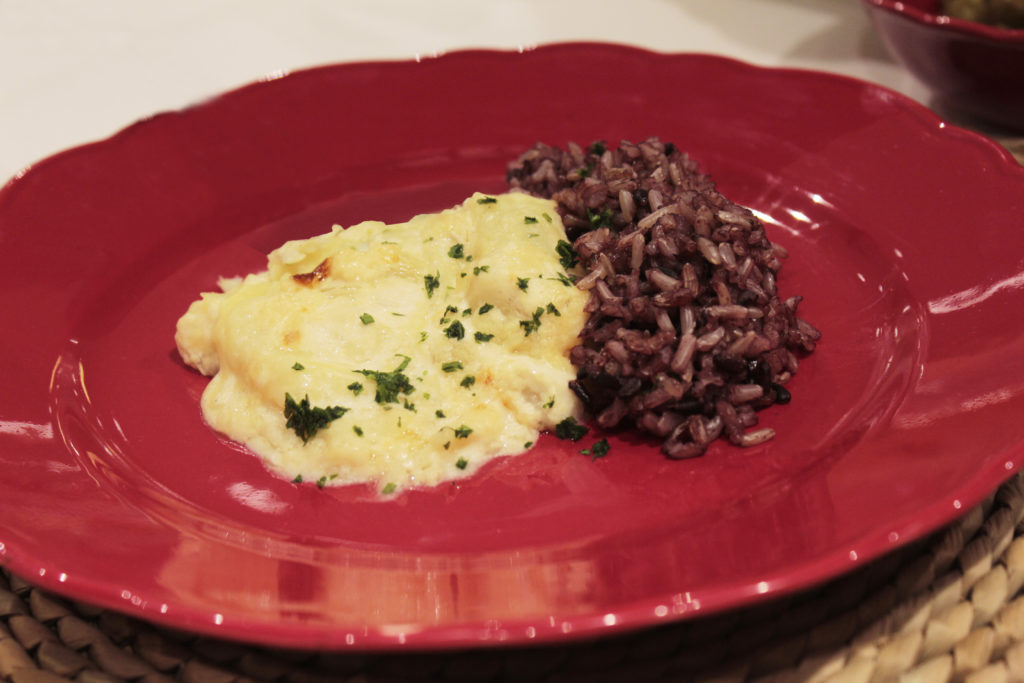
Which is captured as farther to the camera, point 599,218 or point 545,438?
point 599,218

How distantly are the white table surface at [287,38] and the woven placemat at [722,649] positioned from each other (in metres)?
4.68

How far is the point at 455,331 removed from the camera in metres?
3.85

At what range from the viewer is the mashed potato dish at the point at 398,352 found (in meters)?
3.58

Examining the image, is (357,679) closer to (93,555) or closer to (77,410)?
(93,555)

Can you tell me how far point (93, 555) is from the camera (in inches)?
113

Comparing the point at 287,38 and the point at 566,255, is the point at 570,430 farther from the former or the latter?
the point at 287,38

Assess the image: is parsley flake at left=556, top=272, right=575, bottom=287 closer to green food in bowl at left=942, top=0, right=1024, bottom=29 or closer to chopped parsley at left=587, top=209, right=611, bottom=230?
chopped parsley at left=587, top=209, right=611, bottom=230

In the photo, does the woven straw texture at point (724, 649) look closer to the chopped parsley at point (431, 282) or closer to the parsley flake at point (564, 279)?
the parsley flake at point (564, 279)

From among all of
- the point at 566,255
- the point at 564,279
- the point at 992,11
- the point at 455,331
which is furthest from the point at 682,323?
the point at 992,11

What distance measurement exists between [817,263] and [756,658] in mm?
2282

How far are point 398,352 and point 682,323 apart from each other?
46.3 inches

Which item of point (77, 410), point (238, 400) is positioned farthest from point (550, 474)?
point (77, 410)

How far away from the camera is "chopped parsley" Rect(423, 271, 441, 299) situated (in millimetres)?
4012

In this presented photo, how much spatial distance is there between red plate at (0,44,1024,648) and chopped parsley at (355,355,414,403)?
0.39 meters
